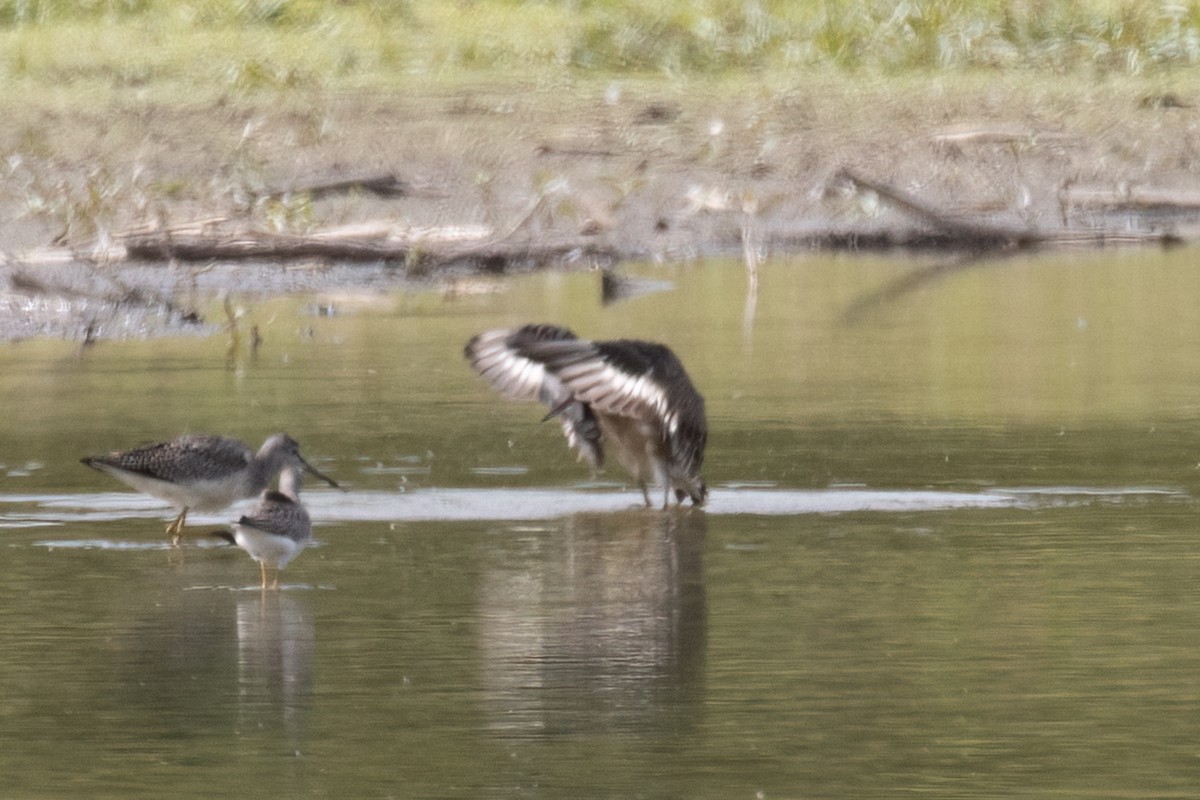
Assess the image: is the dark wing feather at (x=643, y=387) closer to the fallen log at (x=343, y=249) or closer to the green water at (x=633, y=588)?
the green water at (x=633, y=588)

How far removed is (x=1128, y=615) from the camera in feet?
23.5

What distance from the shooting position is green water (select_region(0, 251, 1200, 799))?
5.80 meters

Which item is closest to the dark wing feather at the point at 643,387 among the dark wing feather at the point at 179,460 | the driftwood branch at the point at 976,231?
the dark wing feather at the point at 179,460

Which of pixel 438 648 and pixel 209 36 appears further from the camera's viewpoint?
pixel 209 36

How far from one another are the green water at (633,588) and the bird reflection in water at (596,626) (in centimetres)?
2

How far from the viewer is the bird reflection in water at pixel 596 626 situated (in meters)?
6.21

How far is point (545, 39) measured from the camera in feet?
68.0

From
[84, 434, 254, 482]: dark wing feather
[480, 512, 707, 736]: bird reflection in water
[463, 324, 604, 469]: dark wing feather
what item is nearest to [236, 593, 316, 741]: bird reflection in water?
[480, 512, 707, 736]: bird reflection in water

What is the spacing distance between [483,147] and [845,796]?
43.3 feet

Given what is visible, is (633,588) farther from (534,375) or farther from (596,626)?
(534,375)

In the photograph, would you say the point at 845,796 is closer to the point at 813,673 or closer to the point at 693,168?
the point at 813,673

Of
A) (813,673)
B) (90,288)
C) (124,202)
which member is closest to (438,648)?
(813,673)

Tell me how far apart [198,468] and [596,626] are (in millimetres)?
2228

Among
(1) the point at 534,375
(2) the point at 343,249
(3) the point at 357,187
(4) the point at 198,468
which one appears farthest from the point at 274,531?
(3) the point at 357,187
